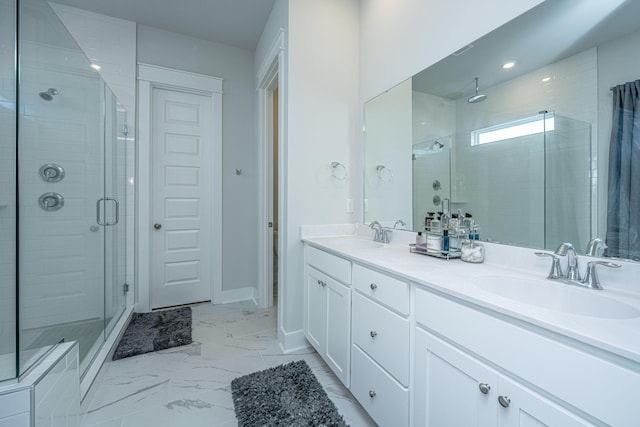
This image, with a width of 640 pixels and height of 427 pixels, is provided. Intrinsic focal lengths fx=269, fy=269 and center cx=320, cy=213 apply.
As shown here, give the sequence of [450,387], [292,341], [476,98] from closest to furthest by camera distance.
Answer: [450,387]
[476,98]
[292,341]

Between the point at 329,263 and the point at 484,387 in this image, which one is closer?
the point at 484,387

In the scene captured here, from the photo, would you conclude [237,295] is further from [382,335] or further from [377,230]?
[382,335]

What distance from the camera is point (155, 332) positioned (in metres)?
2.28

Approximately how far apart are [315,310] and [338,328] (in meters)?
0.32

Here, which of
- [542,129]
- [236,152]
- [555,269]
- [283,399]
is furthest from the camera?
[236,152]

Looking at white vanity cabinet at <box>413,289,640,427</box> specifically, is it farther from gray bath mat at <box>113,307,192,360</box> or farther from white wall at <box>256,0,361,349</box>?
gray bath mat at <box>113,307,192,360</box>

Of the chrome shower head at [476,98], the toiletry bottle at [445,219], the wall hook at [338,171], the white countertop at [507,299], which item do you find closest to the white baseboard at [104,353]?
the white countertop at [507,299]

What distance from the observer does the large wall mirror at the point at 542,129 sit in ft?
2.99

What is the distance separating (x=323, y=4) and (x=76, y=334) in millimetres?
2918

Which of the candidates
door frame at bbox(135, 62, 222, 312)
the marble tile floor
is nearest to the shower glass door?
door frame at bbox(135, 62, 222, 312)

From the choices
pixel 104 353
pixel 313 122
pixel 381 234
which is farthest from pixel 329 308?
pixel 104 353

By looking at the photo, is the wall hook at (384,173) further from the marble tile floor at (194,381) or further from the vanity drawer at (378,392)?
the marble tile floor at (194,381)

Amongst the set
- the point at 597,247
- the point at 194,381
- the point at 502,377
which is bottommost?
the point at 194,381

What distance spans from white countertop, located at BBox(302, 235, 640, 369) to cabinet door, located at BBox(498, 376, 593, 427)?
0.18 metres
